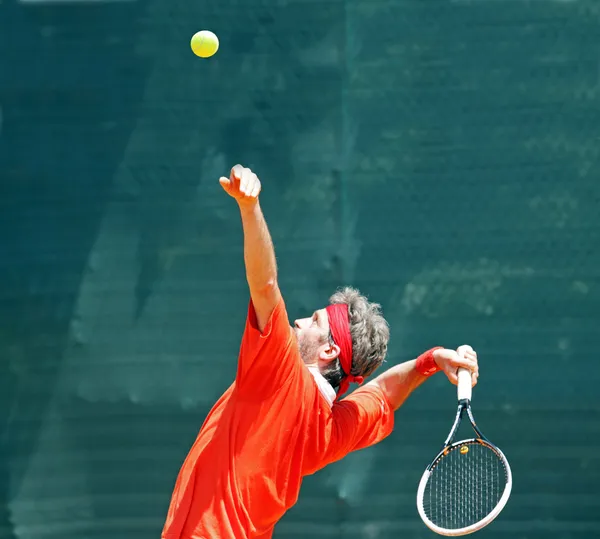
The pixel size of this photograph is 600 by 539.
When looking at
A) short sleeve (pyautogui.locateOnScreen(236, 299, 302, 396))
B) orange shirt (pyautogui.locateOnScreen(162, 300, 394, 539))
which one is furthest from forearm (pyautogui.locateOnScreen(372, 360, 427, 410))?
short sleeve (pyautogui.locateOnScreen(236, 299, 302, 396))

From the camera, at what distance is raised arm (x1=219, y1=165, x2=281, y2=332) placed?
2654mm

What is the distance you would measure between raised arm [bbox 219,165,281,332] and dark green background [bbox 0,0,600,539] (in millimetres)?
1497

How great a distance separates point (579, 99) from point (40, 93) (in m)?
2.09

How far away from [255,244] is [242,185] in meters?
0.18

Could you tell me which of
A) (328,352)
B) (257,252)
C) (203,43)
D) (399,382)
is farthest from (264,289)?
(203,43)

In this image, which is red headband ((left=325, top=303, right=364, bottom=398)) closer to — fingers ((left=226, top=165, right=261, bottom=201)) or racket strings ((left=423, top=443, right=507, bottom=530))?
fingers ((left=226, top=165, right=261, bottom=201))

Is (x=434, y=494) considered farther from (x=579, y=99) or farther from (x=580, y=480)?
(x=579, y=99)

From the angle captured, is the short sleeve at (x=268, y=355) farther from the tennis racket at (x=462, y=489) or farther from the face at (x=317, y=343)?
the tennis racket at (x=462, y=489)

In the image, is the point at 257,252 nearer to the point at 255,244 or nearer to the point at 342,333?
the point at 255,244

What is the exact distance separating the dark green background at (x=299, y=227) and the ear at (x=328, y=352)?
112 cm

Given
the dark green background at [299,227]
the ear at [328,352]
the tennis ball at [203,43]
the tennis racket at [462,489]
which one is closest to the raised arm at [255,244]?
the ear at [328,352]

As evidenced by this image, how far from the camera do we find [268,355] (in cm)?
286

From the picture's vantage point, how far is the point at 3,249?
14.5ft

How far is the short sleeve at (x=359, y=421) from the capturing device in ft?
10.4
